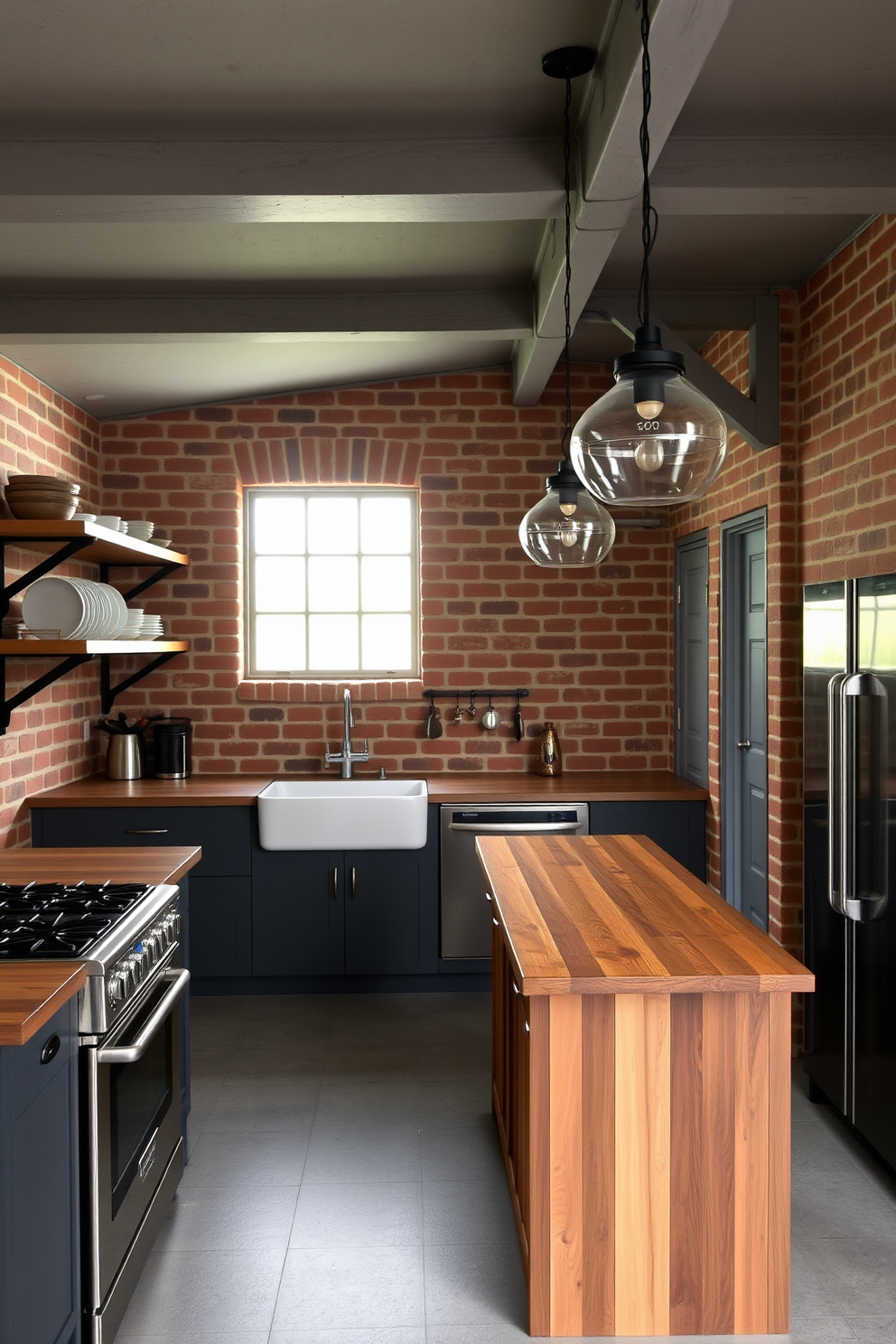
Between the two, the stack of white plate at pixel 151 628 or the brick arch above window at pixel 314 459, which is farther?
the brick arch above window at pixel 314 459

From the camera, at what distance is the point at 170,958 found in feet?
8.86

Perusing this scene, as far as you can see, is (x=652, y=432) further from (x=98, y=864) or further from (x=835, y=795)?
(x=98, y=864)

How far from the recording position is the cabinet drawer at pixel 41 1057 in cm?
174

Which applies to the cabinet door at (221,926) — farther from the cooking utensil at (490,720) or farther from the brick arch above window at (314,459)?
the brick arch above window at (314,459)

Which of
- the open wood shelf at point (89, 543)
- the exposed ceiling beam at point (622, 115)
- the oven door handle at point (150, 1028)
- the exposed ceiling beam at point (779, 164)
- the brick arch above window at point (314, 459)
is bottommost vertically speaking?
the oven door handle at point (150, 1028)

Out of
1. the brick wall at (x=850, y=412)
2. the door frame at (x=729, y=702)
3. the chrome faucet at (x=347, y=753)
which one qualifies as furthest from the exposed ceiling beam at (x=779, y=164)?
the chrome faucet at (x=347, y=753)

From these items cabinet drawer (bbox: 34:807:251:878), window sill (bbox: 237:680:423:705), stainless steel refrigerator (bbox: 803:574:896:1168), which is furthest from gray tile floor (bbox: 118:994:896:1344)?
window sill (bbox: 237:680:423:705)

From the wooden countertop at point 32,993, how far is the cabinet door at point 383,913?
2.39 m

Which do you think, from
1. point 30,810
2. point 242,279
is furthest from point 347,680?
point 242,279

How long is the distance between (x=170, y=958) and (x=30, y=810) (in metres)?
1.76

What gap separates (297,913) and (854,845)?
7.54 feet

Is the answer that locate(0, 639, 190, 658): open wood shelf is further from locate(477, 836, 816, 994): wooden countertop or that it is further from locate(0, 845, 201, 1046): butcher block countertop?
locate(477, 836, 816, 994): wooden countertop

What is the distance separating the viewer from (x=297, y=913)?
14.3 ft

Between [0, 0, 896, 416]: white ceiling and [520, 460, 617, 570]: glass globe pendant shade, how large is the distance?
64cm
